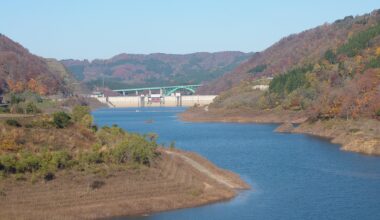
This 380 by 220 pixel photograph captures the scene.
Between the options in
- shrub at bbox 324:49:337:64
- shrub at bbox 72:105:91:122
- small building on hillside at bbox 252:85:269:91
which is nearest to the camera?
shrub at bbox 72:105:91:122

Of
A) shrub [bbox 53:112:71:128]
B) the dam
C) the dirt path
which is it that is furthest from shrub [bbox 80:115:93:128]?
the dam

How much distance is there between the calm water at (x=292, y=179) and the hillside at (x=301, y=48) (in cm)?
5009

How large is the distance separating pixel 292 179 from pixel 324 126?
27.9 metres

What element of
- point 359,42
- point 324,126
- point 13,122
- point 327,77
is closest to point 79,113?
point 13,122

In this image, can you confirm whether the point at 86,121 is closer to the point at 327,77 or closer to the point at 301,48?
the point at 327,77

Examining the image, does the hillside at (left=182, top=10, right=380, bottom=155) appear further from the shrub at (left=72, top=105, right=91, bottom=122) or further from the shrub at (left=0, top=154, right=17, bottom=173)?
the shrub at (left=0, top=154, right=17, bottom=173)

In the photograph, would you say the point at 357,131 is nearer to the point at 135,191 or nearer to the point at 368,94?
the point at 368,94

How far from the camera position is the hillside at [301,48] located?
347 feet

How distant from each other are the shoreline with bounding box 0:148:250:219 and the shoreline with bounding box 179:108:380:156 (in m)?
17.6

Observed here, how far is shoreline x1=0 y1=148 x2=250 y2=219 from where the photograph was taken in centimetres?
2328

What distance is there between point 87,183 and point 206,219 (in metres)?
4.07

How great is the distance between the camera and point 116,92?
185m

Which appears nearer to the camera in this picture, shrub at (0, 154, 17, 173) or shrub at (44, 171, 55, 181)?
shrub at (0, 154, 17, 173)

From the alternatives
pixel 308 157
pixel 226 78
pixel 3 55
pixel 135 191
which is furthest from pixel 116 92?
pixel 135 191
